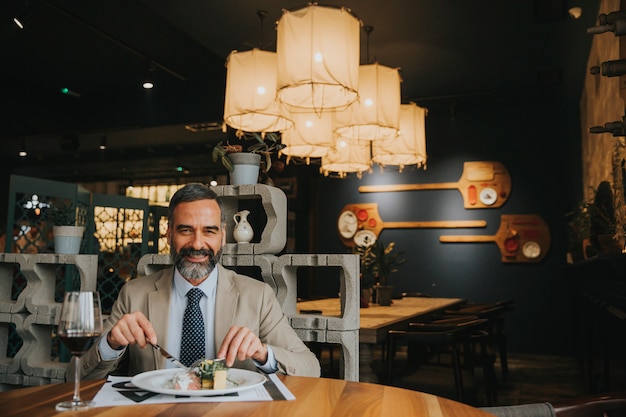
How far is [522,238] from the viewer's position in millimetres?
7777

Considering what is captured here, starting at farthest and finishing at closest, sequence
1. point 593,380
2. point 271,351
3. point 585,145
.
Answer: point 585,145, point 593,380, point 271,351

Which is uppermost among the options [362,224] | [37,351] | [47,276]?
[362,224]

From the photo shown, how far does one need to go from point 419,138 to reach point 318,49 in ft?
6.96

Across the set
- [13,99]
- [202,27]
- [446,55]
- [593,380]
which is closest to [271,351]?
[593,380]

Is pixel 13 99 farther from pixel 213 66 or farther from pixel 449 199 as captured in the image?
pixel 449 199

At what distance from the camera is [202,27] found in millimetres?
5691

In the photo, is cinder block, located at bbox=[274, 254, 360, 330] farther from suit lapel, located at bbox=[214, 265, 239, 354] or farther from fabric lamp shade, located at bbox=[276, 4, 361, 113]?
fabric lamp shade, located at bbox=[276, 4, 361, 113]

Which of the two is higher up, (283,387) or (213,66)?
(213,66)

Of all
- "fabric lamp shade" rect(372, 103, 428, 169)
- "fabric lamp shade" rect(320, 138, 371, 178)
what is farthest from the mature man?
"fabric lamp shade" rect(320, 138, 371, 178)

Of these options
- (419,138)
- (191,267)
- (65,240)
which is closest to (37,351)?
(65,240)

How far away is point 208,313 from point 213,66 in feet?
17.2

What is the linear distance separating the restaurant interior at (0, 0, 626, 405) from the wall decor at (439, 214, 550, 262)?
0.02 meters

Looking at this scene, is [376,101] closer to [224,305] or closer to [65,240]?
[65,240]

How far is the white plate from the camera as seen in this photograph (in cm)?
129
